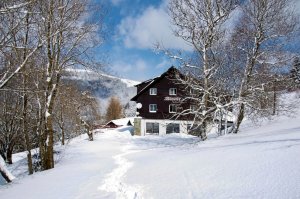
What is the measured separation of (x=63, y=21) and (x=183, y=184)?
36.7 feet

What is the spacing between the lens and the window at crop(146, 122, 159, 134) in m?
43.7

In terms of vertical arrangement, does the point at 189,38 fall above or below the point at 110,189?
above

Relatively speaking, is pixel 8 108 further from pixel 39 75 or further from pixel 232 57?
pixel 232 57

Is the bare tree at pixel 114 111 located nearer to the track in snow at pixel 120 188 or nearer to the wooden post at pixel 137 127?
the wooden post at pixel 137 127

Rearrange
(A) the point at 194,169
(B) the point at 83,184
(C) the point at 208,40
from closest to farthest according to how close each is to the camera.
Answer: (A) the point at 194,169 → (B) the point at 83,184 → (C) the point at 208,40

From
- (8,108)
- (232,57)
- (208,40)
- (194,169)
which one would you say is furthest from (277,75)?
(8,108)

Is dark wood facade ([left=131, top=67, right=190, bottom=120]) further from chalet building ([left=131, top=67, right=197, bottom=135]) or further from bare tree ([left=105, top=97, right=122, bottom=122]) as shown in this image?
bare tree ([left=105, top=97, right=122, bottom=122])

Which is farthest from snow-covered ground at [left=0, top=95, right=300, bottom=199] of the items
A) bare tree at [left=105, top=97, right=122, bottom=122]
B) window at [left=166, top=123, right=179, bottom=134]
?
bare tree at [left=105, top=97, right=122, bottom=122]

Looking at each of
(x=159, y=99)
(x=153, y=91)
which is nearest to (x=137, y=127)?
(x=159, y=99)

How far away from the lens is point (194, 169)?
30.6 ft

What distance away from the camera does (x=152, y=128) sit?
43844 mm

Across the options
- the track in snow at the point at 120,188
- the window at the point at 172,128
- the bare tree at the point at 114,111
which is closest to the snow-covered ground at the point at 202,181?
the track in snow at the point at 120,188

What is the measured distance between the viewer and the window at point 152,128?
43.7 metres

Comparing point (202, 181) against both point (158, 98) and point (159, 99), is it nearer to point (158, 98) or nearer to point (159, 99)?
point (159, 99)
